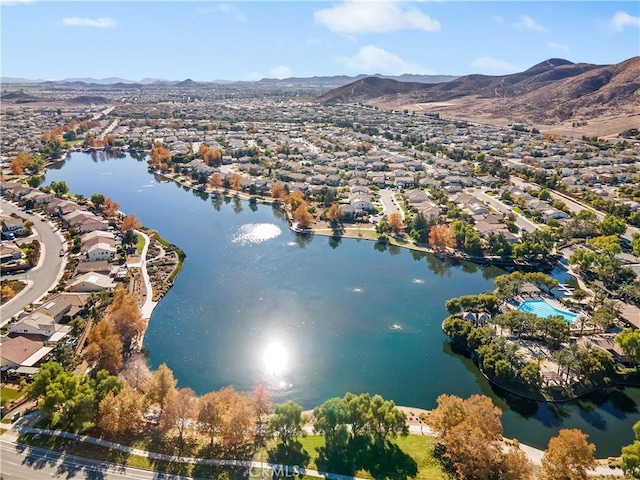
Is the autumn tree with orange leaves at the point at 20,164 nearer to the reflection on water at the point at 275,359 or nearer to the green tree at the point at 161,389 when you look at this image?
the reflection on water at the point at 275,359

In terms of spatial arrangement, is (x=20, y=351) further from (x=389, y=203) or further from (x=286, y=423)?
(x=389, y=203)

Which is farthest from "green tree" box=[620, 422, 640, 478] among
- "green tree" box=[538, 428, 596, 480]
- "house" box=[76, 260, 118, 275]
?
"house" box=[76, 260, 118, 275]

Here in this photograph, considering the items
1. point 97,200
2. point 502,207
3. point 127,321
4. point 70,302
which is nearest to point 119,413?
point 127,321

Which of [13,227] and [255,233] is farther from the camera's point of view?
[255,233]

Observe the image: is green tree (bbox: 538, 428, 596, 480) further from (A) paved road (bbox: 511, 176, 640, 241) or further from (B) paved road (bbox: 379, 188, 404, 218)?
(B) paved road (bbox: 379, 188, 404, 218)

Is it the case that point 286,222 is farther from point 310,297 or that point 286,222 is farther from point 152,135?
Answer: point 152,135

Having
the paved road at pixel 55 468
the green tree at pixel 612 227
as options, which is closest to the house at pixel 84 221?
the paved road at pixel 55 468
